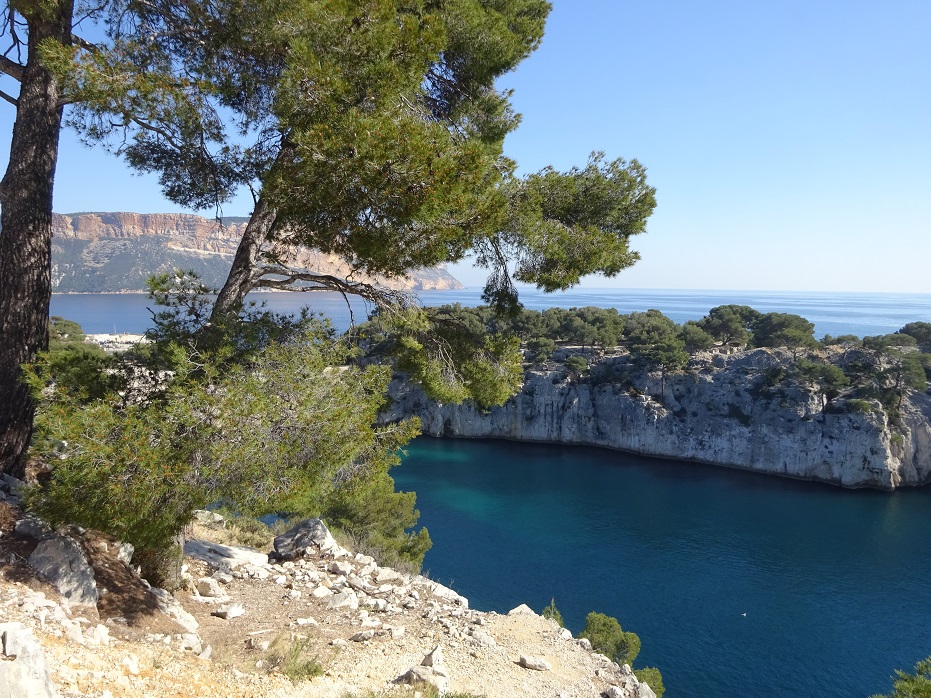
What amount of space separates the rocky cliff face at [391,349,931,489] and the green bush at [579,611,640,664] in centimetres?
2379

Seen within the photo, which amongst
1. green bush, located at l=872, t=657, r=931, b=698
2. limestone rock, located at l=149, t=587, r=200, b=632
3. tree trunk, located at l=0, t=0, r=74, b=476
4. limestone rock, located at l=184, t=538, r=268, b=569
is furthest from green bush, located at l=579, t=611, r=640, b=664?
tree trunk, located at l=0, t=0, r=74, b=476

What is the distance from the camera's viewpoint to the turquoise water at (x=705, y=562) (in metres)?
15.2

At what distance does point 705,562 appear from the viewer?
21.2 metres

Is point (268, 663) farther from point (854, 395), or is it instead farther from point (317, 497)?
point (854, 395)

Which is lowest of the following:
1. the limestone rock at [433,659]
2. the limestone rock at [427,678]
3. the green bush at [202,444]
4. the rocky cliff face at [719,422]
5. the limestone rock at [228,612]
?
the rocky cliff face at [719,422]

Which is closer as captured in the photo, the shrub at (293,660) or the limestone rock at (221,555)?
the shrub at (293,660)

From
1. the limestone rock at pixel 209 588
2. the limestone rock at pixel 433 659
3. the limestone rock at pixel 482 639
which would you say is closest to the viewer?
the limestone rock at pixel 433 659

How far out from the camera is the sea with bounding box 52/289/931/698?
15156 millimetres

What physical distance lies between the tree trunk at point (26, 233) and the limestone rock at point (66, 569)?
1277 mm

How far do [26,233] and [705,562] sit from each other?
22.8 m

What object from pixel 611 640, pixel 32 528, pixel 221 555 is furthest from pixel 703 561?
pixel 32 528

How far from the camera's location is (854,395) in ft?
103

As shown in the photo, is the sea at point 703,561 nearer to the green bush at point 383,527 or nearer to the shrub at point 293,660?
the green bush at point 383,527

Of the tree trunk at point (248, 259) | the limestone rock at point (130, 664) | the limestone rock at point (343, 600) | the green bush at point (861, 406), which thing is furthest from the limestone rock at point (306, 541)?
the green bush at point (861, 406)
